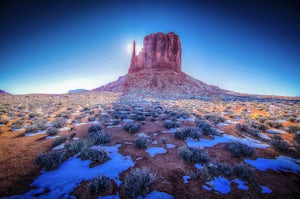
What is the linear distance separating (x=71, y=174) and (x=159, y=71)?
5224 centimetres

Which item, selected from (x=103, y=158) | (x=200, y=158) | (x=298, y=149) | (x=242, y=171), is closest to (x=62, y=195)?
(x=103, y=158)

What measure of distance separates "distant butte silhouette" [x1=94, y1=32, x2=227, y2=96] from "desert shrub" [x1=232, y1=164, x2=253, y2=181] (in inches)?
1542

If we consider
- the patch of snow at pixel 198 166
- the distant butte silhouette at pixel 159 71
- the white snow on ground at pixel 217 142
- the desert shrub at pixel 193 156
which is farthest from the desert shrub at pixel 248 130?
the distant butte silhouette at pixel 159 71

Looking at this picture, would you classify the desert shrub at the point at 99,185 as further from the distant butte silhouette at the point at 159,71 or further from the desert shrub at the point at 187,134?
the distant butte silhouette at the point at 159,71

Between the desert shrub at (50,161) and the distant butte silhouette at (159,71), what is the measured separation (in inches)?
1546

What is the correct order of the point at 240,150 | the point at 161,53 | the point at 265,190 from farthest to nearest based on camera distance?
the point at 161,53 < the point at 240,150 < the point at 265,190

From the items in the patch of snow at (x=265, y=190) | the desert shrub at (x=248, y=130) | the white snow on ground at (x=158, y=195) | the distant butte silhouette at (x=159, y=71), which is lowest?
the white snow on ground at (x=158, y=195)

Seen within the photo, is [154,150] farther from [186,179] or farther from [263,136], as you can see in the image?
[263,136]

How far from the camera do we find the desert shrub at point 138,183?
2285 millimetres

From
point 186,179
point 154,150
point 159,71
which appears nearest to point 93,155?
point 154,150

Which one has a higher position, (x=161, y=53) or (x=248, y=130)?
(x=161, y=53)

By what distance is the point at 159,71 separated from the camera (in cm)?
5284

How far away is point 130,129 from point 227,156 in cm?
382

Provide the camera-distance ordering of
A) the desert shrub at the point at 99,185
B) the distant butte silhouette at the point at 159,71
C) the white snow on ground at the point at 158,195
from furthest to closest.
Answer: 1. the distant butte silhouette at the point at 159,71
2. the desert shrub at the point at 99,185
3. the white snow on ground at the point at 158,195
